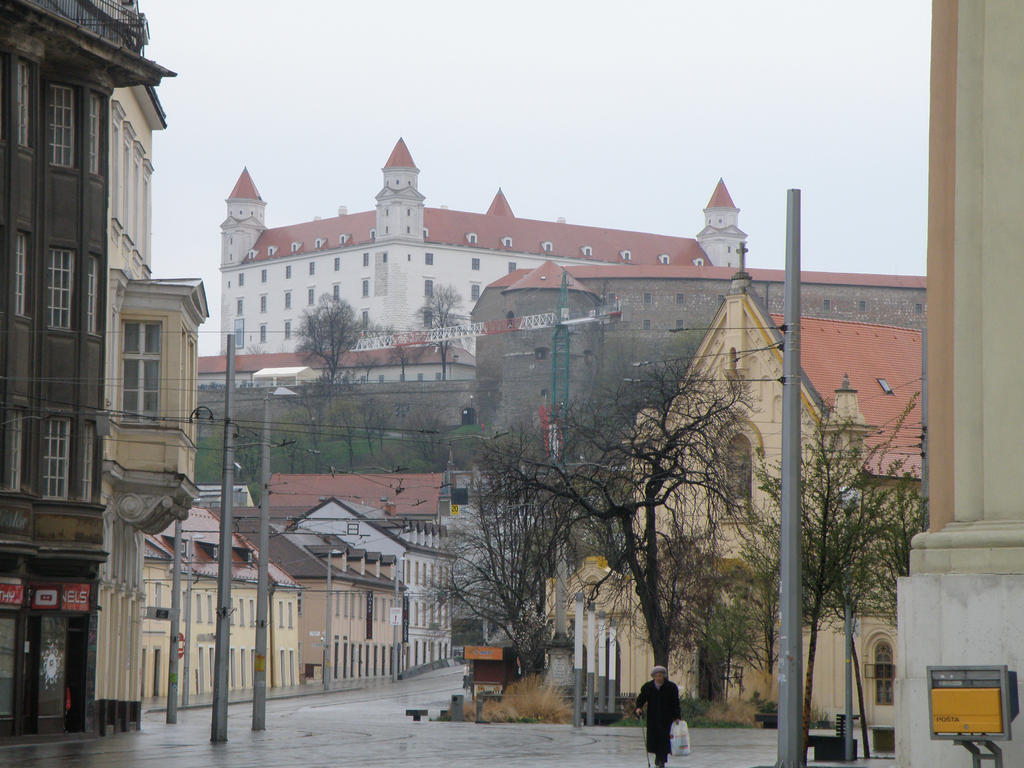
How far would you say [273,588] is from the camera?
82.9 metres

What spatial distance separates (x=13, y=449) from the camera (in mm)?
27938

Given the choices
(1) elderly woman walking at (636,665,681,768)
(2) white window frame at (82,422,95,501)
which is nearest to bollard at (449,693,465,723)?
(2) white window frame at (82,422,95,501)

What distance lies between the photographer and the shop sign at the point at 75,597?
1150 inches

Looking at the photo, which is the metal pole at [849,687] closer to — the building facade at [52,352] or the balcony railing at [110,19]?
the building facade at [52,352]

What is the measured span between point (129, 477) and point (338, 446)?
420 feet

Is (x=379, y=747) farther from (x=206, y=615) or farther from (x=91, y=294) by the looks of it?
(x=206, y=615)

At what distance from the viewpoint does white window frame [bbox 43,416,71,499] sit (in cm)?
2898

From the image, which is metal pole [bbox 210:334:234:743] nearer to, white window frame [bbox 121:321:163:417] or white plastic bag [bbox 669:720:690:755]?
white window frame [bbox 121:321:163:417]

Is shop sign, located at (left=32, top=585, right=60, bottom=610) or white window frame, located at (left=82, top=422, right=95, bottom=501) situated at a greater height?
white window frame, located at (left=82, top=422, right=95, bottom=501)

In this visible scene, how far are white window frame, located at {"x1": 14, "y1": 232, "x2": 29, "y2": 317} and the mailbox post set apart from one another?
66.5 feet

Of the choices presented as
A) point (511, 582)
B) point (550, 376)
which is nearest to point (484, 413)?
point (550, 376)

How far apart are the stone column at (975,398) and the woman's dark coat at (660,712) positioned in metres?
6.91

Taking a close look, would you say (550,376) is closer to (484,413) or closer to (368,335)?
(484,413)

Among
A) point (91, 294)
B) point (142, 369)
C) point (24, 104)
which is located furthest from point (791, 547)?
point (142, 369)
